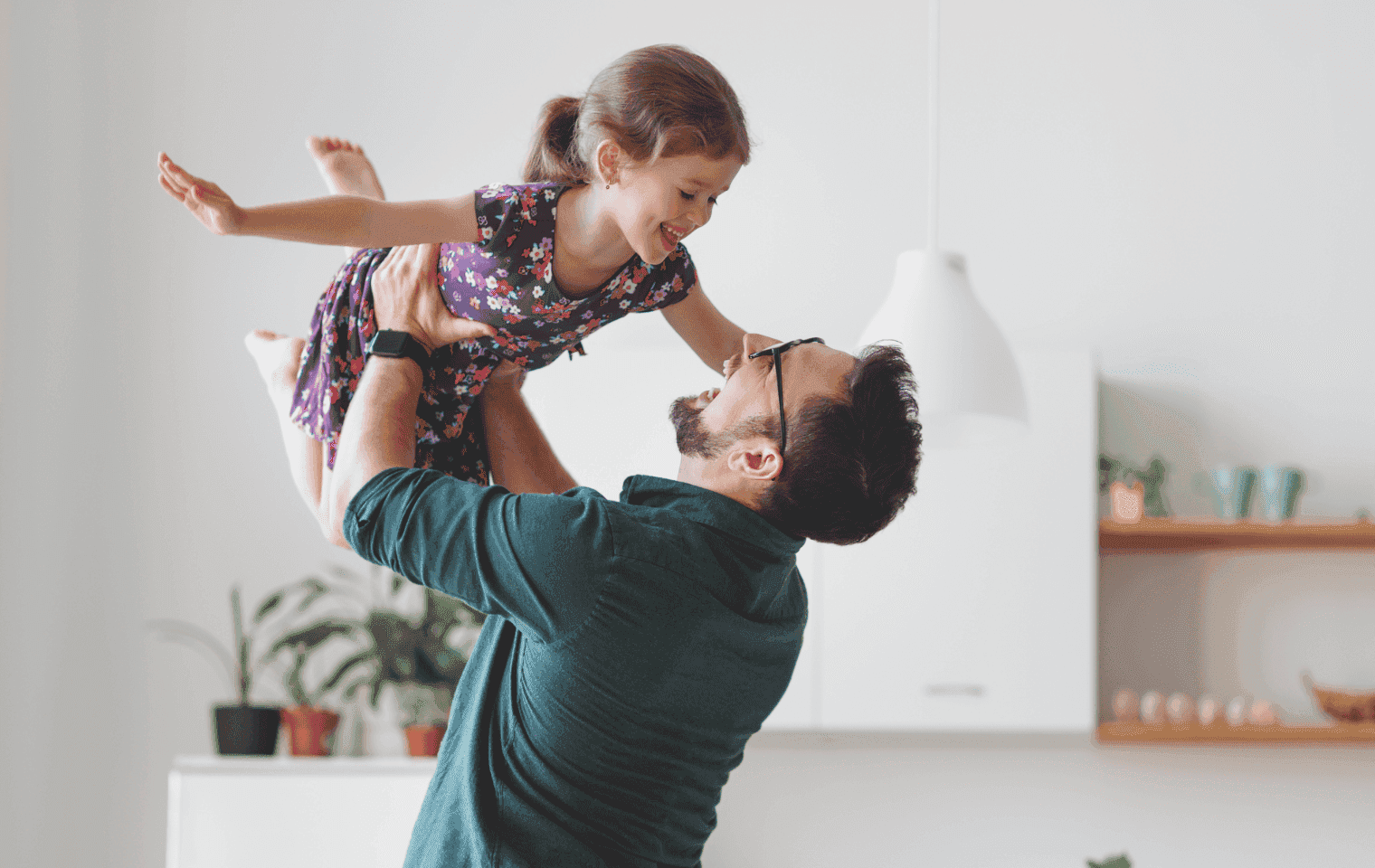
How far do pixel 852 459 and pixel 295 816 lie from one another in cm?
183

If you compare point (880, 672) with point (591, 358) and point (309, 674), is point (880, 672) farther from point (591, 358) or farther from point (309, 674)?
point (309, 674)

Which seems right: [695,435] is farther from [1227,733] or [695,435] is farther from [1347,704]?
[1347,704]

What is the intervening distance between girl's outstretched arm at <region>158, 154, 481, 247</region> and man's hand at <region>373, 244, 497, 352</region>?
12 centimetres

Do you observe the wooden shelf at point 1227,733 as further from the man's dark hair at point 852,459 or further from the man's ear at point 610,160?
the man's ear at point 610,160

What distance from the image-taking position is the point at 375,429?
4.29ft

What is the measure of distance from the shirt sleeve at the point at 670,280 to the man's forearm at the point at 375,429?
28cm

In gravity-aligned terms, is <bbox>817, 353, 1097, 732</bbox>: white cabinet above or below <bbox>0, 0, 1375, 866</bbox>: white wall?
below

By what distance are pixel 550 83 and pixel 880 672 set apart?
71.2 inches

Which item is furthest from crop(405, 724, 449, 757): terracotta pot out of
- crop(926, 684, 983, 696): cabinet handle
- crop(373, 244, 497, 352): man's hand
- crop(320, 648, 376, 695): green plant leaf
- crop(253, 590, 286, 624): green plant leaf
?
crop(373, 244, 497, 352): man's hand

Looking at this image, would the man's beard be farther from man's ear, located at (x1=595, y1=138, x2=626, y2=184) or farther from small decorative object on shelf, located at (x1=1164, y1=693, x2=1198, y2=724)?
small decorative object on shelf, located at (x1=1164, y1=693, x2=1198, y2=724)

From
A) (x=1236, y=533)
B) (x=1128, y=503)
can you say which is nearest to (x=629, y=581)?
(x=1128, y=503)

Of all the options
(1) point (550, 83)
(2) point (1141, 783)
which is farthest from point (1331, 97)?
(1) point (550, 83)

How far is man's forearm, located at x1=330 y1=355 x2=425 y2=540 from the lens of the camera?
1280 millimetres

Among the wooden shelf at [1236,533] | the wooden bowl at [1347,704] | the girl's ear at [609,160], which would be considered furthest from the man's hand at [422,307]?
the wooden bowl at [1347,704]
